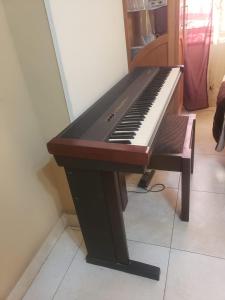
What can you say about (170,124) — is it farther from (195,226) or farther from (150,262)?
(150,262)

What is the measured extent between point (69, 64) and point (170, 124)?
728 millimetres

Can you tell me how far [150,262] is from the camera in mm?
1237

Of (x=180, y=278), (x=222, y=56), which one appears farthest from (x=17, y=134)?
(x=222, y=56)

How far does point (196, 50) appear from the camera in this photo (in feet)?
8.47

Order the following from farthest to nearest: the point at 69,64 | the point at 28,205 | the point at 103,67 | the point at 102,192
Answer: the point at 103,67
the point at 28,205
the point at 69,64
the point at 102,192

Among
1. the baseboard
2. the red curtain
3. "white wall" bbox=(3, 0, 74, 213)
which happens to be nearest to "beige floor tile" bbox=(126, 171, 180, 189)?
the baseboard

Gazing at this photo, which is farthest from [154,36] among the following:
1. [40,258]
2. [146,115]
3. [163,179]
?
[40,258]

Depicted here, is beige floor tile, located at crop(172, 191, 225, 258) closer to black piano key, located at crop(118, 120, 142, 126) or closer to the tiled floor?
the tiled floor

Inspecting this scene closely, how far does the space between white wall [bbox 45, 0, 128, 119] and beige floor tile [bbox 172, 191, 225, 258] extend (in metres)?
0.86

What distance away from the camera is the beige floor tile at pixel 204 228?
1.27 meters

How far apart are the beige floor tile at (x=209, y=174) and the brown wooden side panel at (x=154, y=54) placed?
0.88 metres

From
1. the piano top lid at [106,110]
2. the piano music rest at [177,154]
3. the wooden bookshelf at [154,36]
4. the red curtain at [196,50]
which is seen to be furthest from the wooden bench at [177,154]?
the red curtain at [196,50]

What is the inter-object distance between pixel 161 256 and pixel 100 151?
29.6 inches

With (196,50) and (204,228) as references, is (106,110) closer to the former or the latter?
(204,228)
